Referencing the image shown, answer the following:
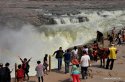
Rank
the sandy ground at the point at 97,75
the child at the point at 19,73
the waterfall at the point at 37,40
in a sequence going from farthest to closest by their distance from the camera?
the waterfall at the point at 37,40 < the sandy ground at the point at 97,75 < the child at the point at 19,73

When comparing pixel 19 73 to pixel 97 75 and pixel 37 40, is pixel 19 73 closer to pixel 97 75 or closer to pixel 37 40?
pixel 97 75

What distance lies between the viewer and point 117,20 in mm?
53188

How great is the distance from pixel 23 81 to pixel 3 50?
13.0 meters

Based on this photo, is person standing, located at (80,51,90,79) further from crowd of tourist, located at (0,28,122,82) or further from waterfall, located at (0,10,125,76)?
waterfall, located at (0,10,125,76)

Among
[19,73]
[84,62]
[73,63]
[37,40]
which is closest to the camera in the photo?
[73,63]

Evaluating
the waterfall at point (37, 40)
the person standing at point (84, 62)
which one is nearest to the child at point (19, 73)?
the person standing at point (84, 62)

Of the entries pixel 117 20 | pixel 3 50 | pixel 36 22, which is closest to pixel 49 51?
pixel 3 50

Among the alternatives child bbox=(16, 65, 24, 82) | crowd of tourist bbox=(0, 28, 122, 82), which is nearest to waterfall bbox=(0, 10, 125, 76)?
crowd of tourist bbox=(0, 28, 122, 82)

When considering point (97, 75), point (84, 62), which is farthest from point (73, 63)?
point (97, 75)

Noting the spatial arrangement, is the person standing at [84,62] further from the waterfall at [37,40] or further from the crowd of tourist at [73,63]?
the waterfall at [37,40]

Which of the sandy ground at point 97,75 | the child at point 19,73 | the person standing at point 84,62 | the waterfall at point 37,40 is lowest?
the sandy ground at point 97,75

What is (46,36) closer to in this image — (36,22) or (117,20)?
(36,22)

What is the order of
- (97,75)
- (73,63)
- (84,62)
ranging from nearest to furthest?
1. (73,63)
2. (84,62)
3. (97,75)

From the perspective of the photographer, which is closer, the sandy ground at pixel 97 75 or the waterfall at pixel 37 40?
the sandy ground at pixel 97 75
